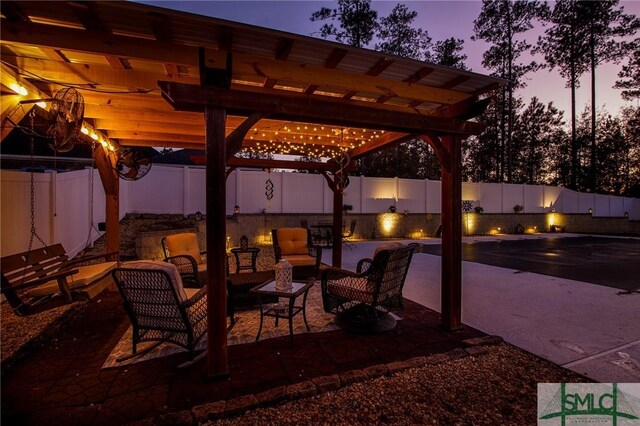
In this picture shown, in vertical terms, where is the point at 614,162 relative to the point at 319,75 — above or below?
above

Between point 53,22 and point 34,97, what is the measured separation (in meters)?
1.11

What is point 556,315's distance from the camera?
12.1 feet

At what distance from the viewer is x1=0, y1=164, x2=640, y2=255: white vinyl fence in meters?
4.14

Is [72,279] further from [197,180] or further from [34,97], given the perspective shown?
[197,180]

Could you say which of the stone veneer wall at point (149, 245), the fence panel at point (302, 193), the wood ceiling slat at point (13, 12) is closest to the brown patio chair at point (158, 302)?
the wood ceiling slat at point (13, 12)

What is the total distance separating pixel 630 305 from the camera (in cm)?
403

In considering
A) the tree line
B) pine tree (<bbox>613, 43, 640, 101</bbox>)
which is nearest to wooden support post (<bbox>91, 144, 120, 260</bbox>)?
the tree line

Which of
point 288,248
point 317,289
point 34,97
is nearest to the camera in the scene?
point 34,97

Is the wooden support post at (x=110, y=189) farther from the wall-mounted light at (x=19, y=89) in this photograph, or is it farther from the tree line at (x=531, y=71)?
the tree line at (x=531, y=71)

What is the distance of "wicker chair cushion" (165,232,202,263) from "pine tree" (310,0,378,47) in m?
14.1

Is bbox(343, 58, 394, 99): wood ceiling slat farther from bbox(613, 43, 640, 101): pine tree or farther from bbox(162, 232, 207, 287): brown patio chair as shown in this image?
bbox(613, 43, 640, 101): pine tree

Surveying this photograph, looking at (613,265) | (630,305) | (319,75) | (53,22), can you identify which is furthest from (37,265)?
(613,265)

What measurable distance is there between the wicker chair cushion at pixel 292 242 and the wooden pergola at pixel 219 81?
2687 millimetres
